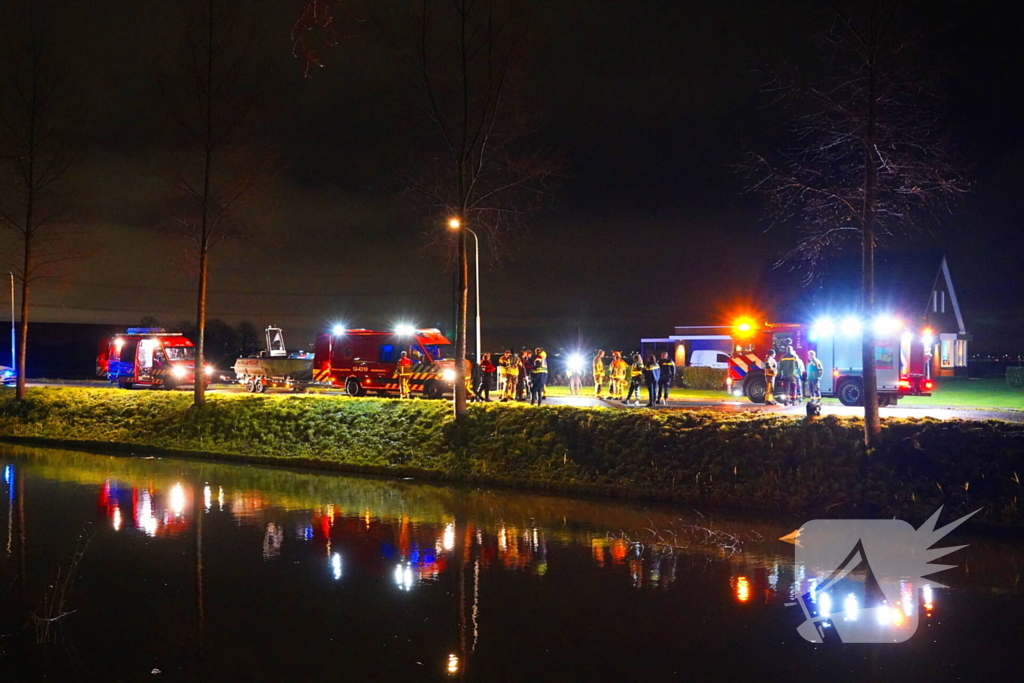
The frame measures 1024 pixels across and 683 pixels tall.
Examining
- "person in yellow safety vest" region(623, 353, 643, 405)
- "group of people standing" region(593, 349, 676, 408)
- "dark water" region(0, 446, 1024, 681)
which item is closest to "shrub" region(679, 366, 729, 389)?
"group of people standing" region(593, 349, 676, 408)

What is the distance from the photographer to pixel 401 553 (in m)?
10.1

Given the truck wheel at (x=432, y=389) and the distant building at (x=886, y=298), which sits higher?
the distant building at (x=886, y=298)

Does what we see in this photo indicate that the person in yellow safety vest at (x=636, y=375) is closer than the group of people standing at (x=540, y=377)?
No

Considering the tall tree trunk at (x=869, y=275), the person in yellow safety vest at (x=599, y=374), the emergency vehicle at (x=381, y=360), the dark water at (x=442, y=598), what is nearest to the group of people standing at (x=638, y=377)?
the person in yellow safety vest at (x=599, y=374)

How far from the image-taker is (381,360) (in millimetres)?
30359

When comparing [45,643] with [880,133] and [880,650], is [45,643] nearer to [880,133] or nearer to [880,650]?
[880,650]

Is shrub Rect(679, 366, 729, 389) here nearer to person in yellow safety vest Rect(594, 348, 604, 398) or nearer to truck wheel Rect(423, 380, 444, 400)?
person in yellow safety vest Rect(594, 348, 604, 398)

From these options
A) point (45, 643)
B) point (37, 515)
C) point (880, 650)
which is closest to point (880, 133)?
point (880, 650)

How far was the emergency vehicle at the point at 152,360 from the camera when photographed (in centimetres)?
3684

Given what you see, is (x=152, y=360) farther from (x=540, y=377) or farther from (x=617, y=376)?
(x=540, y=377)

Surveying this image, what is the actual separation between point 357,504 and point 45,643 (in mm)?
7033

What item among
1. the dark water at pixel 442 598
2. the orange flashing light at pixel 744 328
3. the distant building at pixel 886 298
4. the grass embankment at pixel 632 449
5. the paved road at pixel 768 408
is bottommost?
the dark water at pixel 442 598

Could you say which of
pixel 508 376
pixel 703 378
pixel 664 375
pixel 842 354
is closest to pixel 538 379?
pixel 664 375

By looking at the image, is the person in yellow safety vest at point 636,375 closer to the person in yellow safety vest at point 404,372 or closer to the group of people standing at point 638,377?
the group of people standing at point 638,377
